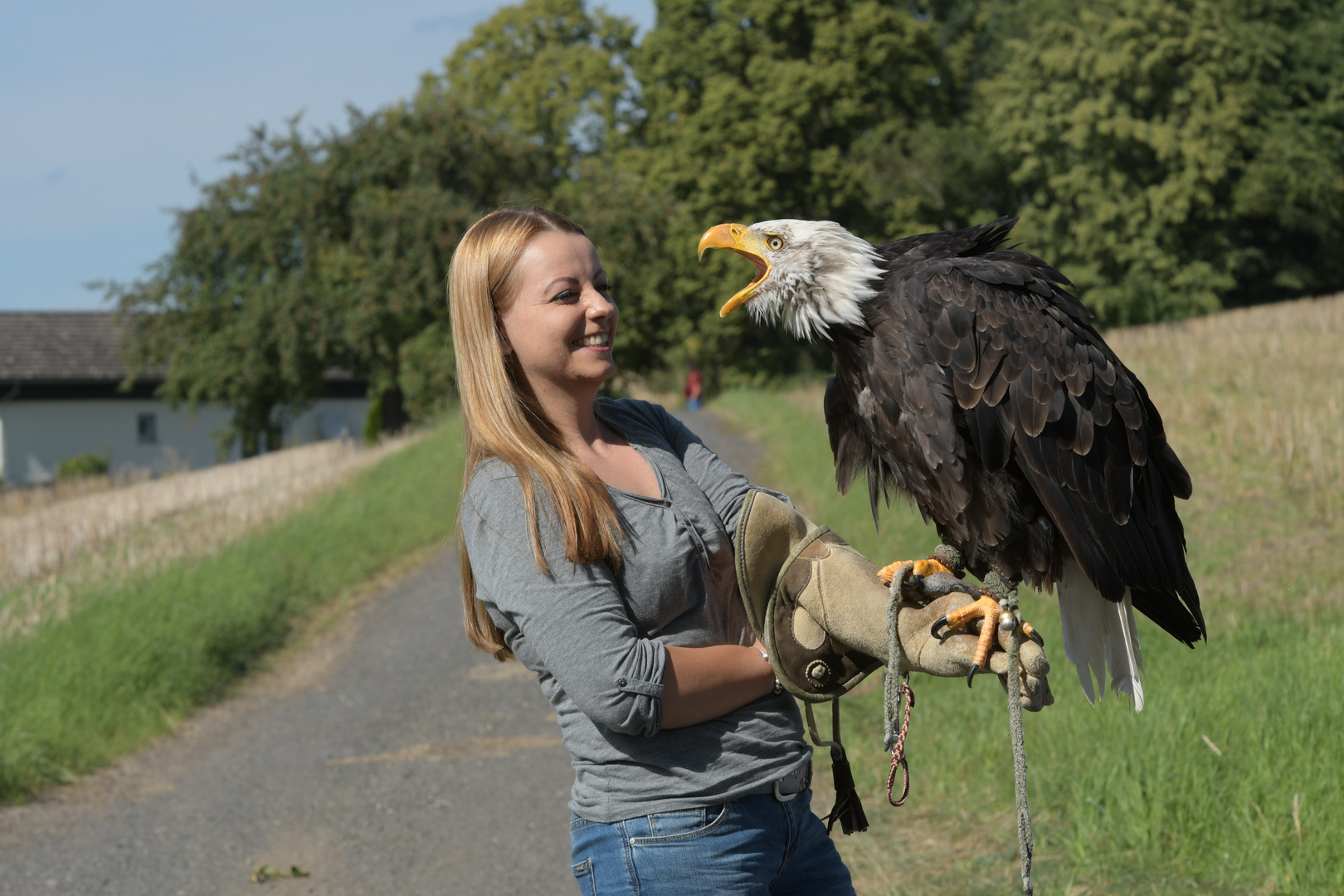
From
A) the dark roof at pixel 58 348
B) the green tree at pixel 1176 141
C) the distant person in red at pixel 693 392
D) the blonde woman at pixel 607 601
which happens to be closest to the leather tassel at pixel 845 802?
the blonde woman at pixel 607 601

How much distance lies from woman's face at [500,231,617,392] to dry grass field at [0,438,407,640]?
6333mm

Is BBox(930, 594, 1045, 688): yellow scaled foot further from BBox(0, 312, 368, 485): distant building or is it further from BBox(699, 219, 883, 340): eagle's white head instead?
BBox(0, 312, 368, 485): distant building

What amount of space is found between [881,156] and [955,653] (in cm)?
3315

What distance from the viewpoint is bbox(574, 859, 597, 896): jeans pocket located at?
6.54ft

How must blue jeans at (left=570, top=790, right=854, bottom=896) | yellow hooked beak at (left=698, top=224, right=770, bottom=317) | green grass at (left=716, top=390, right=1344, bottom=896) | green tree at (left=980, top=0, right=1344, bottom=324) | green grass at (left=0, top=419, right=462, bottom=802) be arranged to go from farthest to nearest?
1. green tree at (left=980, top=0, right=1344, bottom=324)
2. green grass at (left=0, top=419, right=462, bottom=802)
3. green grass at (left=716, top=390, right=1344, bottom=896)
4. yellow hooked beak at (left=698, top=224, right=770, bottom=317)
5. blue jeans at (left=570, top=790, right=854, bottom=896)

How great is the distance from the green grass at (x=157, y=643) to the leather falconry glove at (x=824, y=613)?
9.56 ft

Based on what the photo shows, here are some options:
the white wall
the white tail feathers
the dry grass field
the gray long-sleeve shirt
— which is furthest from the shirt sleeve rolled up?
the white wall

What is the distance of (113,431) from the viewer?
35.8m

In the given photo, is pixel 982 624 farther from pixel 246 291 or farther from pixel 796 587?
pixel 246 291

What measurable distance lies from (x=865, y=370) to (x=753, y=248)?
0.49 m

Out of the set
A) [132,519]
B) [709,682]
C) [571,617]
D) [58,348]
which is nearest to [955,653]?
[709,682]

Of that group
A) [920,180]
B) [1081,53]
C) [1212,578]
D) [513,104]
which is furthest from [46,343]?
[1212,578]

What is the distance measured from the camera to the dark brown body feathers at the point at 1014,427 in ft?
9.75

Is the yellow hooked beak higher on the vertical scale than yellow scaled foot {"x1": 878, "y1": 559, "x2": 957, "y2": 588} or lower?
higher
